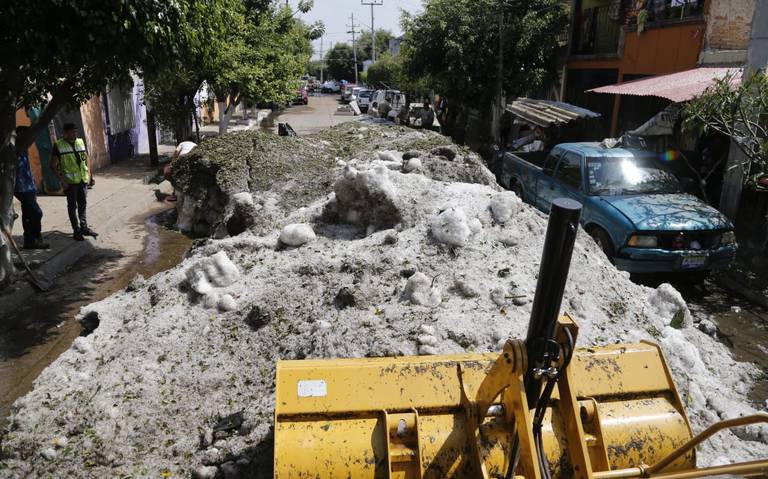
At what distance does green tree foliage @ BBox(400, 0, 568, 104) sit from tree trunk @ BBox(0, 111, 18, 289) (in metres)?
13.1

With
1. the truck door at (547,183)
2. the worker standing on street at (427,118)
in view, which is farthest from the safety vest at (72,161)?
the worker standing on street at (427,118)

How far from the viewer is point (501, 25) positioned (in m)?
16.7

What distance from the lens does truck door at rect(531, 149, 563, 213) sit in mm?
9703

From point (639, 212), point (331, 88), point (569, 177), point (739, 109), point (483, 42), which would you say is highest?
point (483, 42)

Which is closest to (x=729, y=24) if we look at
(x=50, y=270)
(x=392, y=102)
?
(x=50, y=270)

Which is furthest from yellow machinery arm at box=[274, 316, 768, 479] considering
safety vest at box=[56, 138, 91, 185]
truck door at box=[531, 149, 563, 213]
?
safety vest at box=[56, 138, 91, 185]

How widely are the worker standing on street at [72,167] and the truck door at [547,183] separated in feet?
24.7

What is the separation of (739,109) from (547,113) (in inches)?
247

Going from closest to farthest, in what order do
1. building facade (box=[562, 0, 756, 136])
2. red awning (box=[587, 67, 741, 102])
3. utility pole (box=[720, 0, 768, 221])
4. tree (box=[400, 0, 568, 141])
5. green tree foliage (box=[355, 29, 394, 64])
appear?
utility pole (box=[720, 0, 768, 221]) < red awning (box=[587, 67, 741, 102]) < building facade (box=[562, 0, 756, 136]) < tree (box=[400, 0, 568, 141]) < green tree foliage (box=[355, 29, 394, 64])

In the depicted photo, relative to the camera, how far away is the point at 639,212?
301 inches

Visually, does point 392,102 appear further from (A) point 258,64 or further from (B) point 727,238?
(B) point 727,238

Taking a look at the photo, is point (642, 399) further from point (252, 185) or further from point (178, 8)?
point (252, 185)

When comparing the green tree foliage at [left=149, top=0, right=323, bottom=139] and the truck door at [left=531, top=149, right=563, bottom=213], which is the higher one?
the green tree foliage at [left=149, top=0, right=323, bottom=139]

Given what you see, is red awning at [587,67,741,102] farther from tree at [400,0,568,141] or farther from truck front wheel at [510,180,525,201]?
tree at [400,0,568,141]
